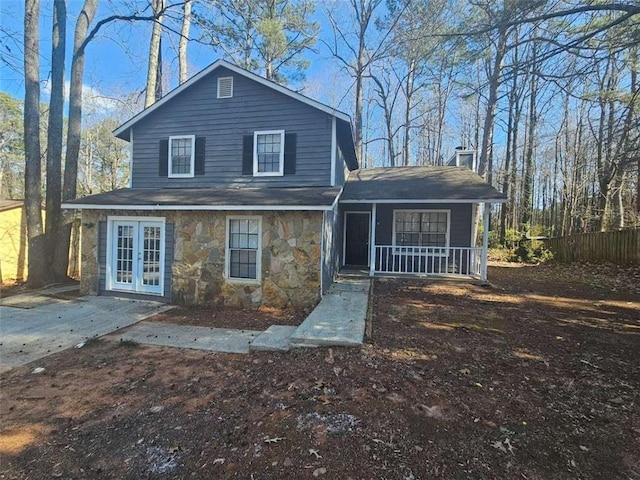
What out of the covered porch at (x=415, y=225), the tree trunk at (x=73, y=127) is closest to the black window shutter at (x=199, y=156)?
the tree trunk at (x=73, y=127)

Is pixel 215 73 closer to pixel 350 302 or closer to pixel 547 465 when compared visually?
pixel 350 302

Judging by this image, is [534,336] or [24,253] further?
[24,253]

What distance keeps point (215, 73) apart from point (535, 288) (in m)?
10.8

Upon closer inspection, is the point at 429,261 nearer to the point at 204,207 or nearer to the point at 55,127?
the point at 204,207

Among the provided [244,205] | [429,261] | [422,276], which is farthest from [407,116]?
[244,205]

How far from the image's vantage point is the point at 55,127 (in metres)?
9.56

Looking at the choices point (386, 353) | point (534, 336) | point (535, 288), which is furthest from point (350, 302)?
point (535, 288)

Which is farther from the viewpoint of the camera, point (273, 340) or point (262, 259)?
point (262, 259)

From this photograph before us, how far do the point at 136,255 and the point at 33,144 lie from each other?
4.80 meters

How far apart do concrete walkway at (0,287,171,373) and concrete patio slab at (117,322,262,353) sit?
1.76 feet

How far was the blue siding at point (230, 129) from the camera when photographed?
28.8ft

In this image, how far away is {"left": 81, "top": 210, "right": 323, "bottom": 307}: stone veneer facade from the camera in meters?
7.09

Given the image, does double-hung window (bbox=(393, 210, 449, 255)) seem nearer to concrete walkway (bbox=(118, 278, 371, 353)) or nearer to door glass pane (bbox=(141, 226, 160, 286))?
concrete walkway (bbox=(118, 278, 371, 353))

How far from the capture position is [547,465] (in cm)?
234
